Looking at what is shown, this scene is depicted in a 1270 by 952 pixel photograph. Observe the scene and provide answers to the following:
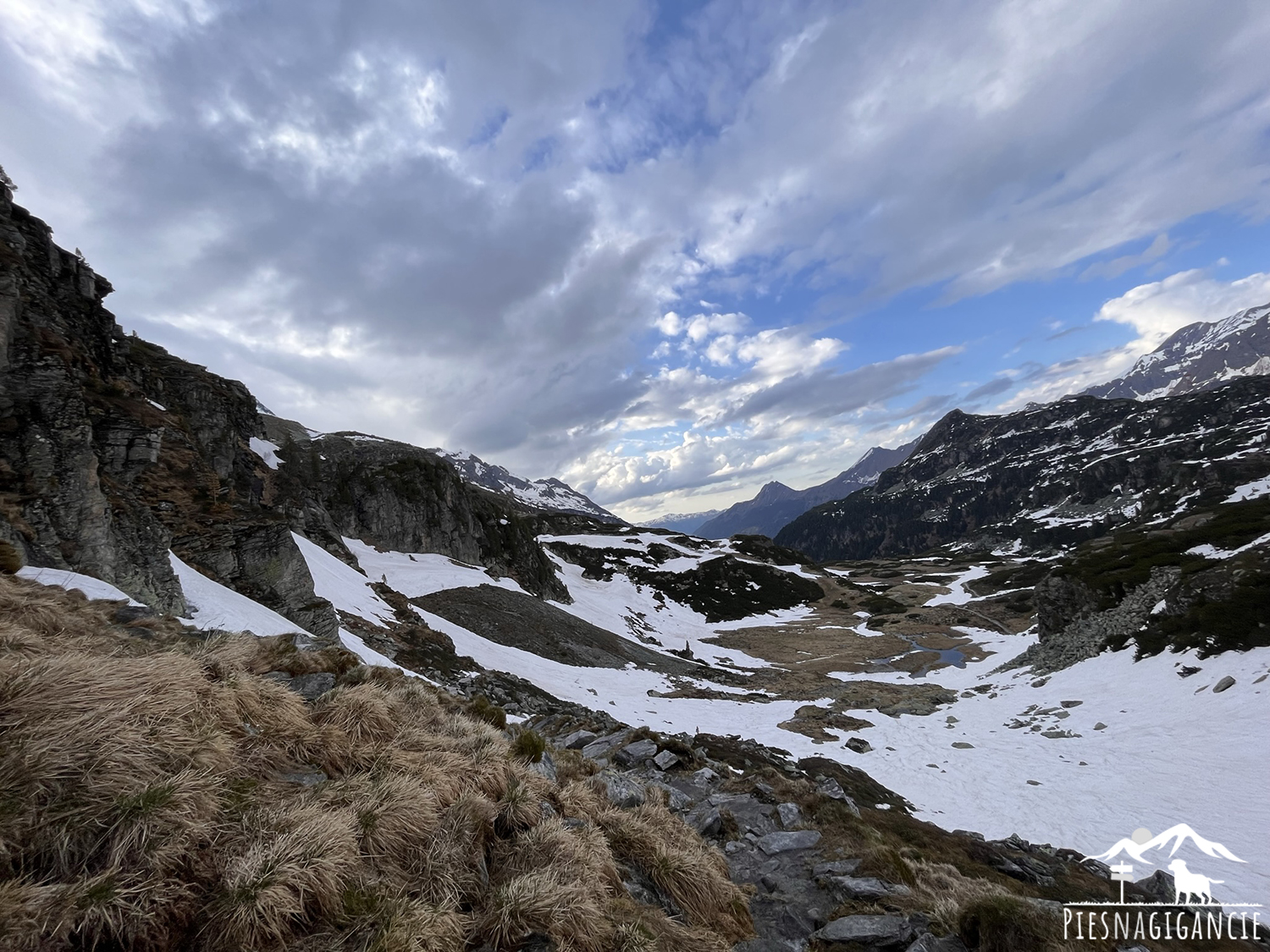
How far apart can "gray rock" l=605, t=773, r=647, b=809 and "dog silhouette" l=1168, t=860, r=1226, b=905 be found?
11993 millimetres

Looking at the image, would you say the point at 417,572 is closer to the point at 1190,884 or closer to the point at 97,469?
the point at 97,469

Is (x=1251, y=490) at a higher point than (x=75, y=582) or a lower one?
higher

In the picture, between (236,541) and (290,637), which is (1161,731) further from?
(236,541)

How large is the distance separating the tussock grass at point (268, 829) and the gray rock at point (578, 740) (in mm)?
8860

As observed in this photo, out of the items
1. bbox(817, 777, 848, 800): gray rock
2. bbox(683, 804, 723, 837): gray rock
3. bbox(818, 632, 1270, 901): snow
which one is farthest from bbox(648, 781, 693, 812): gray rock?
bbox(818, 632, 1270, 901): snow

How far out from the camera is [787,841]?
34.4 ft

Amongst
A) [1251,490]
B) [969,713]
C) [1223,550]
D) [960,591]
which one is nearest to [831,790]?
[969,713]

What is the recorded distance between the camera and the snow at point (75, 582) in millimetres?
9789

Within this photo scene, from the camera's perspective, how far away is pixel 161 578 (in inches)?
561

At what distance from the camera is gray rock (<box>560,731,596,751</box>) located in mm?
15930

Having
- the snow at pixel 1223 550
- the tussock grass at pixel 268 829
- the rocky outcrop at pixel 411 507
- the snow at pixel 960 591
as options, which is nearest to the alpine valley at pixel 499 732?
the tussock grass at pixel 268 829

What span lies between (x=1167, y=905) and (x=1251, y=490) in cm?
11685

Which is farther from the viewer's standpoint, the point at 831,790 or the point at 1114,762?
the point at 1114,762

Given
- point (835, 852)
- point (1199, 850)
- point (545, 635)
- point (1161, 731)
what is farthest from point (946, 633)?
point (835, 852)
